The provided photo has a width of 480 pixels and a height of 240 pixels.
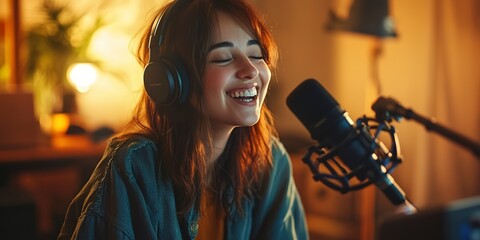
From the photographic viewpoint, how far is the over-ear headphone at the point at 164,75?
1078mm

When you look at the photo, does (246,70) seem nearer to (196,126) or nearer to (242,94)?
(242,94)

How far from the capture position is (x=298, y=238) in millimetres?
1368

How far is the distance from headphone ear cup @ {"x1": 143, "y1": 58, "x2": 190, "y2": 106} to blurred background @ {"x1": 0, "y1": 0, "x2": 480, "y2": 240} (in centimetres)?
155

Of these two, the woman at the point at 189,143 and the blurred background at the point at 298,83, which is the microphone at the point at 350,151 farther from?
the blurred background at the point at 298,83

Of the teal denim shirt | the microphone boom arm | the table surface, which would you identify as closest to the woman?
the teal denim shirt

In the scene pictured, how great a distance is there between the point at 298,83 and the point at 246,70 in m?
1.64

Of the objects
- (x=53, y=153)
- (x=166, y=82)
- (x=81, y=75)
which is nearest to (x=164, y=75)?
(x=166, y=82)

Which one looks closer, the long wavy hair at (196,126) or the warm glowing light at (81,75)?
the long wavy hair at (196,126)

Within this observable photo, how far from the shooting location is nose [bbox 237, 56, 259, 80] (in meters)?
1.12

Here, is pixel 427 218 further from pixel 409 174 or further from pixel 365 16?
pixel 409 174

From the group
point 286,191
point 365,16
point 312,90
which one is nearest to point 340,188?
point 312,90

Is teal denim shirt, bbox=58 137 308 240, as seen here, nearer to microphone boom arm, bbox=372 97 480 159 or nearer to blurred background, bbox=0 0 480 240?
microphone boom arm, bbox=372 97 480 159

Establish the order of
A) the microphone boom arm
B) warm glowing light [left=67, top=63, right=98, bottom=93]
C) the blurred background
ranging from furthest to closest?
warm glowing light [left=67, top=63, right=98, bottom=93], the blurred background, the microphone boom arm

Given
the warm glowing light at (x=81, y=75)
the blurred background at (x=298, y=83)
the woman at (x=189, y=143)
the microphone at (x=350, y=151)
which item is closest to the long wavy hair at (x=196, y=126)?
the woman at (x=189, y=143)
